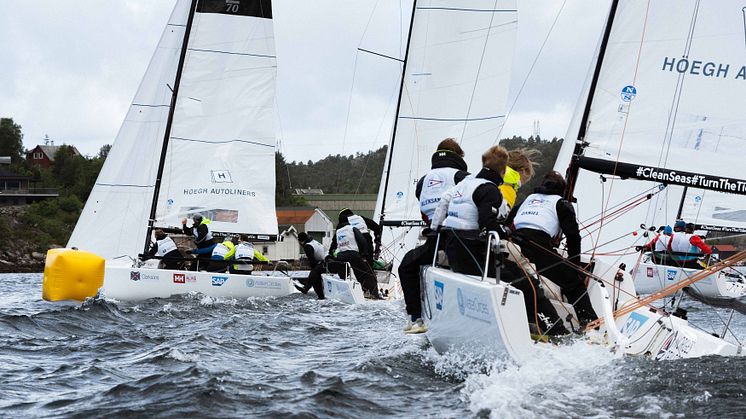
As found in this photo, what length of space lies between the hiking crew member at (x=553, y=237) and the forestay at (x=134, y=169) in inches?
402

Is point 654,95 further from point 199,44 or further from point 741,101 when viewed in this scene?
point 199,44

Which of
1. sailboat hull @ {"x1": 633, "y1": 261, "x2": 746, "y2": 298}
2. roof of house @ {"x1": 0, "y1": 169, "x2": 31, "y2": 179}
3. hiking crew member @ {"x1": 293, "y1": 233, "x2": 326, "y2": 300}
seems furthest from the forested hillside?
hiking crew member @ {"x1": 293, "y1": 233, "x2": 326, "y2": 300}

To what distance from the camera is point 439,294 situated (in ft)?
22.6

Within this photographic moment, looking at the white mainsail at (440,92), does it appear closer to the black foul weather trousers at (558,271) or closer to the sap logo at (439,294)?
the black foul weather trousers at (558,271)

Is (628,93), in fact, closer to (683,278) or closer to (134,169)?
(134,169)

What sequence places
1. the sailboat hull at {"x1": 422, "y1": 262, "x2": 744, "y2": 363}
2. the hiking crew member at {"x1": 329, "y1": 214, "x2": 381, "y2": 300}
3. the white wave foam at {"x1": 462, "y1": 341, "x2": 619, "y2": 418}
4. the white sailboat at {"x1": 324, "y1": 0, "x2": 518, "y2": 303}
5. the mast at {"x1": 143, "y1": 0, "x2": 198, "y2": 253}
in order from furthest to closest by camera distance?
1. the white sailboat at {"x1": 324, "y1": 0, "x2": 518, "y2": 303}
2. the mast at {"x1": 143, "y1": 0, "x2": 198, "y2": 253}
3. the hiking crew member at {"x1": 329, "y1": 214, "x2": 381, "y2": 300}
4. the sailboat hull at {"x1": 422, "y1": 262, "x2": 744, "y2": 363}
5. the white wave foam at {"x1": 462, "y1": 341, "x2": 619, "y2": 418}

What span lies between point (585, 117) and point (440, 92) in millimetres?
11889

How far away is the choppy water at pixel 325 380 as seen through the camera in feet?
17.5

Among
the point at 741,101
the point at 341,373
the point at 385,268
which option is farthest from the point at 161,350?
the point at 385,268

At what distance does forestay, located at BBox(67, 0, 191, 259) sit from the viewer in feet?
52.7

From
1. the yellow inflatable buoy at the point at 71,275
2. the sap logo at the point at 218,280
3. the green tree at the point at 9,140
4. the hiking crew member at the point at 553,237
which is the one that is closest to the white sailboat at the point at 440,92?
the sap logo at the point at 218,280

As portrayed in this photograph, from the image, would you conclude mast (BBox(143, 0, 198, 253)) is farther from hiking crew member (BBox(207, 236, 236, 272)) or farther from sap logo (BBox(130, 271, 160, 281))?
sap logo (BBox(130, 271, 160, 281))

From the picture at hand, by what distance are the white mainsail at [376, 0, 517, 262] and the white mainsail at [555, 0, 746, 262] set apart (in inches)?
456

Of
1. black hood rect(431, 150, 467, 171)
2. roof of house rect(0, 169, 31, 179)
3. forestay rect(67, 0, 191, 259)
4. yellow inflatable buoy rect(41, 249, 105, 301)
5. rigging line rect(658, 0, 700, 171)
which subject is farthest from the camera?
roof of house rect(0, 169, 31, 179)
